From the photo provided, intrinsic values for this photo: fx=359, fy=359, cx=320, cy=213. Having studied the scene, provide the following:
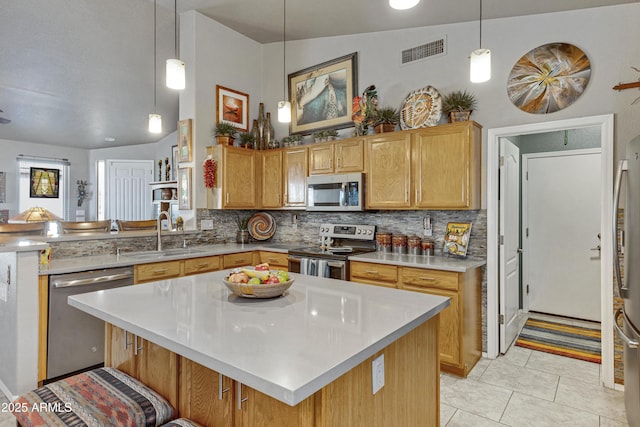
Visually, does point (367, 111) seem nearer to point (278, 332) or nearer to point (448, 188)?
point (448, 188)

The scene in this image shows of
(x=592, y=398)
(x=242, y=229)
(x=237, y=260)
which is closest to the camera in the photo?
(x=592, y=398)

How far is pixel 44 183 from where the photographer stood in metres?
7.70

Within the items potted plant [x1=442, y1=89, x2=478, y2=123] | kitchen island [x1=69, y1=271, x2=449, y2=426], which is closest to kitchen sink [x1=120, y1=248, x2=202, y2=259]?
kitchen island [x1=69, y1=271, x2=449, y2=426]

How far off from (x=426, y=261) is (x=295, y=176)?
1.85m

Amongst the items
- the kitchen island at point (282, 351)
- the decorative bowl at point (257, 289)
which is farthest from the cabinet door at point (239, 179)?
the decorative bowl at point (257, 289)

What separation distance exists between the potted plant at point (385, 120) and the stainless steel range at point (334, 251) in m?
1.04

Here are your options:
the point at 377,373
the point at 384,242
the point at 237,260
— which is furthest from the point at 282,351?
the point at 237,260

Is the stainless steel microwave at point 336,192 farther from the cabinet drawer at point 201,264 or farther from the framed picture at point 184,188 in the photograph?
the framed picture at point 184,188

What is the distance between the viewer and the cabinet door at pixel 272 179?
438cm

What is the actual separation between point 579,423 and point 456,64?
9.80ft

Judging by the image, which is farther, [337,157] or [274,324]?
[337,157]

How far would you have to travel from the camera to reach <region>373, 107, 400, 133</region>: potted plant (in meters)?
3.58

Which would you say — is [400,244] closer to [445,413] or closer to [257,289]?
[445,413]

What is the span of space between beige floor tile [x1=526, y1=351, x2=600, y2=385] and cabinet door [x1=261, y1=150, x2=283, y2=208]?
10.0 feet
